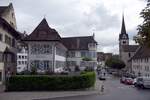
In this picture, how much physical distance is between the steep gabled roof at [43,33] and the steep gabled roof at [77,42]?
3090cm

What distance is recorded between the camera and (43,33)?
5978 centimetres

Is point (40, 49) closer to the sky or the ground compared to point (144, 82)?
closer to the sky

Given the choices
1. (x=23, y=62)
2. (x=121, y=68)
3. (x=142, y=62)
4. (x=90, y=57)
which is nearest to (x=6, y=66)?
(x=90, y=57)

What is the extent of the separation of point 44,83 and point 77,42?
5482 cm

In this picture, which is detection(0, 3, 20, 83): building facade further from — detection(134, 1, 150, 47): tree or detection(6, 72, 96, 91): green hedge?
detection(134, 1, 150, 47): tree

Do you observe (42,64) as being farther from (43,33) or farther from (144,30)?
(144,30)

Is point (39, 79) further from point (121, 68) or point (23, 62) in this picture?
point (121, 68)

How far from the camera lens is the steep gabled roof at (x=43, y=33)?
2319 inches

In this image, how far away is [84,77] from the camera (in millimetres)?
39312

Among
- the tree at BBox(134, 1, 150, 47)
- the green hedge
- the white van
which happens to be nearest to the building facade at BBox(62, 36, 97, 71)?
the white van

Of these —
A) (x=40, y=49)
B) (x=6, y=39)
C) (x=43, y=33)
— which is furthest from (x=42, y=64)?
(x=6, y=39)

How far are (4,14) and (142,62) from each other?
56.4 m

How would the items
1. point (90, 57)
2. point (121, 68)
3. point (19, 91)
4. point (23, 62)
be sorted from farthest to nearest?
point (121, 68), point (23, 62), point (90, 57), point (19, 91)

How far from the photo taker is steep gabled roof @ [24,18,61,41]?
5891 centimetres
